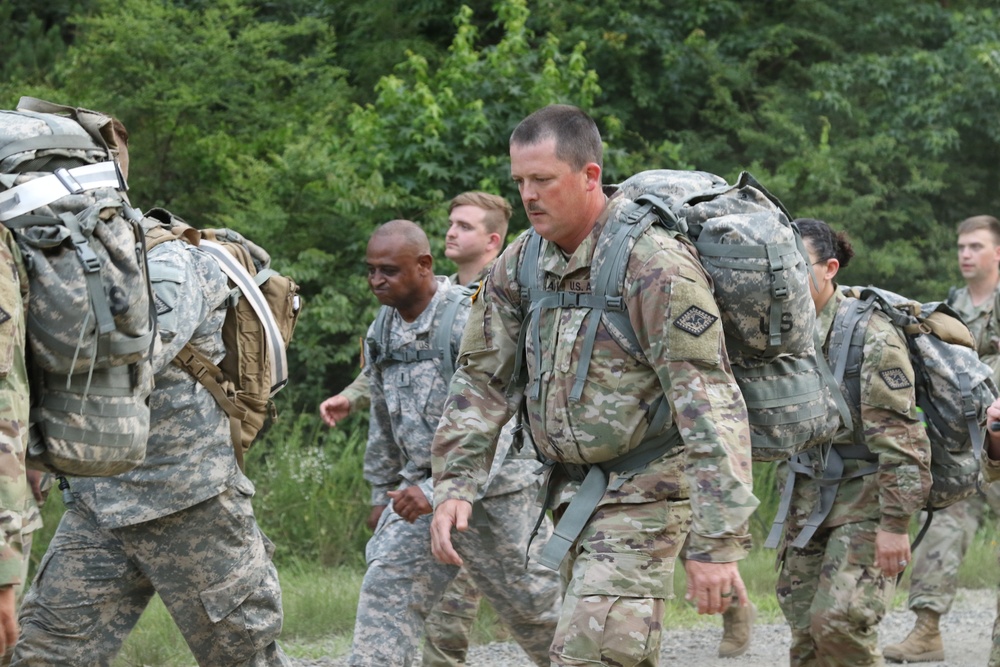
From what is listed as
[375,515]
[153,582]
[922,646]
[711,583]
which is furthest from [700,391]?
[922,646]

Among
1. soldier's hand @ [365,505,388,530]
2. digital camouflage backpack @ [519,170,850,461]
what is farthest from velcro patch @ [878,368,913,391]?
soldier's hand @ [365,505,388,530]

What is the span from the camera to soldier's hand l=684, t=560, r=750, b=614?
3838 mm

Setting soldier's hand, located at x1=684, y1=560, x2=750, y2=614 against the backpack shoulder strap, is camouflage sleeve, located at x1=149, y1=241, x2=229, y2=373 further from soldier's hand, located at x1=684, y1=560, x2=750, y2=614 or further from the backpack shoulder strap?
soldier's hand, located at x1=684, y1=560, x2=750, y2=614

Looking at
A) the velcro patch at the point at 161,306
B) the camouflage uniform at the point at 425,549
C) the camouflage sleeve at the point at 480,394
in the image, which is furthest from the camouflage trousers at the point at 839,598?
the velcro patch at the point at 161,306

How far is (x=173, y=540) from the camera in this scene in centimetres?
471

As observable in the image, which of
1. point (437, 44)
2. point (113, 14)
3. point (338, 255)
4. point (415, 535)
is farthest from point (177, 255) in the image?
point (437, 44)

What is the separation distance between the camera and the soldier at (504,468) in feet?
21.1

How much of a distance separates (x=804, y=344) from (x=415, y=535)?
213 cm

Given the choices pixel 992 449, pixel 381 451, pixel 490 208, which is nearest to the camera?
pixel 992 449

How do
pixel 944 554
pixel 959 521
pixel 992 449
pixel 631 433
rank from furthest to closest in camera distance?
pixel 959 521, pixel 944 554, pixel 992 449, pixel 631 433

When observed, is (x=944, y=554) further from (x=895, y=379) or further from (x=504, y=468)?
(x=504, y=468)

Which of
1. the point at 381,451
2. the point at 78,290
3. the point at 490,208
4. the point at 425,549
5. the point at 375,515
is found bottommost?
the point at 375,515

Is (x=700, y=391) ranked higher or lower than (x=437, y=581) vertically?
higher

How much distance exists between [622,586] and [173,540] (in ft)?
5.42
